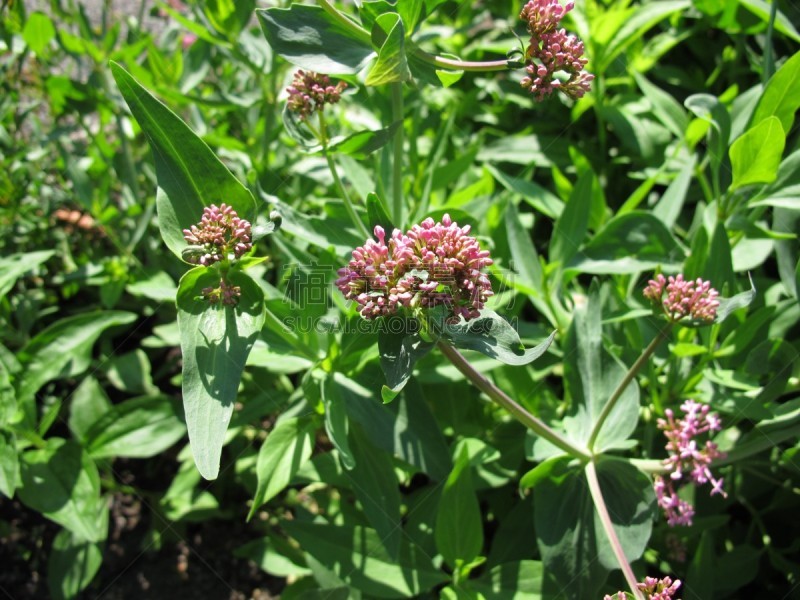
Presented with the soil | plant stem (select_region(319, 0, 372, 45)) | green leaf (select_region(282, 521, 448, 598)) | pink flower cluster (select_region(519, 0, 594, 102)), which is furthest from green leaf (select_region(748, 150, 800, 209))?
the soil

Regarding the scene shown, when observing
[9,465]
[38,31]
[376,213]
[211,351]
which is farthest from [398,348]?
[38,31]

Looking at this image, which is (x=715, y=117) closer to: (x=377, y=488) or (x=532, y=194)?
(x=532, y=194)

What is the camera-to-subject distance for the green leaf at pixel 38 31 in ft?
9.24

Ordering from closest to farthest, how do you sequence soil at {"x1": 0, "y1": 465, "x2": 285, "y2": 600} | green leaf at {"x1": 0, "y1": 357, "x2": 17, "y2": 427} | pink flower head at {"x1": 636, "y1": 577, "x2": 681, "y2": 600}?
pink flower head at {"x1": 636, "y1": 577, "x2": 681, "y2": 600} < green leaf at {"x1": 0, "y1": 357, "x2": 17, "y2": 427} < soil at {"x1": 0, "y1": 465, "x2": 285, "y2": 600}

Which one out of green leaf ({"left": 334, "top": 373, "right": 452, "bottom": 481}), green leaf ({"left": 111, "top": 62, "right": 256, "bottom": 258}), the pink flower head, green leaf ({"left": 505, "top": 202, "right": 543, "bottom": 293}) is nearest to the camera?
the pink flower head

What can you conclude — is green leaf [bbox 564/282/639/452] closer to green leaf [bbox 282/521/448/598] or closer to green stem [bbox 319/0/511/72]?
green leaf [bbox 282/521/448/598]

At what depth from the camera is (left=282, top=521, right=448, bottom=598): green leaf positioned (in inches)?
83.9

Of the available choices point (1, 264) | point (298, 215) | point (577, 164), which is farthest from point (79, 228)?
point (577, 164)

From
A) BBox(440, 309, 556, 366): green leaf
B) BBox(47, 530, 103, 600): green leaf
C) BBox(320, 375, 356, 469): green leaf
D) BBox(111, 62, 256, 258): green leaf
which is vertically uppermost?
BBox(111, 62, 256, 258): green leaf

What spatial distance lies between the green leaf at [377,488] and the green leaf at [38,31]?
7.21 feet

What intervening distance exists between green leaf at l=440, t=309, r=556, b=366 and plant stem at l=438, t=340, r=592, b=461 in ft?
0.14

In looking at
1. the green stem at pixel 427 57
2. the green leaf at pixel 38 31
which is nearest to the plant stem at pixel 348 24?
the green stem at pixel 427 57

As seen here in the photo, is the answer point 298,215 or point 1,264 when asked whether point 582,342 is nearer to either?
point 298,215

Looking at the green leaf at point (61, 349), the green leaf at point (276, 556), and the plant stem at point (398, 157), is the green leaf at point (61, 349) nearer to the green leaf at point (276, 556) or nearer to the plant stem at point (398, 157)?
the green leaf at point (276, 556)
